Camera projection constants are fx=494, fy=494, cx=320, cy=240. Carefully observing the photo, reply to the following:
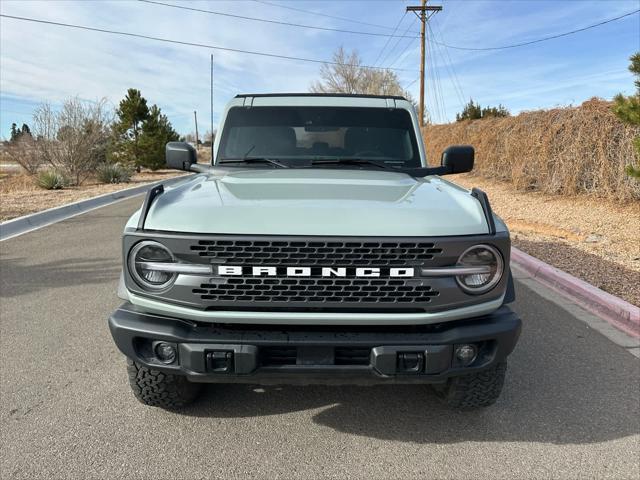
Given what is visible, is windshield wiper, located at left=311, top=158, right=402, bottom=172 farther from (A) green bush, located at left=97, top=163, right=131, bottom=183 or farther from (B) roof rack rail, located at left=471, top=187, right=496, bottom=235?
(A) green bush, located at left=97, top=163, right=131, bottom=183

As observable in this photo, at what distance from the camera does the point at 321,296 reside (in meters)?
2.26

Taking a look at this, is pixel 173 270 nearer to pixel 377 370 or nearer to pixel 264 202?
pixel 264 202

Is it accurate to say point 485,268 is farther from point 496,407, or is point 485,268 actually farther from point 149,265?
point 149,265

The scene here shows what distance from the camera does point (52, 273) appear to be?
5984 millimetres

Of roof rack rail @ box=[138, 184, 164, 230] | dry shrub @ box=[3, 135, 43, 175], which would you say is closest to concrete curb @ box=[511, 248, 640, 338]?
roof rack rail @ box=[138, 184, 164, 230]

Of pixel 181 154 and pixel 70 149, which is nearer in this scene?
pixel 181 154

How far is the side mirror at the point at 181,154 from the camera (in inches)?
148

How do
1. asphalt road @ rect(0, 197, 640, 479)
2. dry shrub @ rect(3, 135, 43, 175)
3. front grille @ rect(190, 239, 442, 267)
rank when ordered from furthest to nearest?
dry shrub @ rect(3, 135, 43, 175) < asphalt road @ rect(0, 197, 640, 479) < front grille @ rect(190, 239, 442, 267)

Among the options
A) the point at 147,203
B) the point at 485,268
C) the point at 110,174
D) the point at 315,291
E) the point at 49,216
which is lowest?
the point at 49,216

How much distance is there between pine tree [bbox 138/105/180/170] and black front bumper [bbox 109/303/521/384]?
2701 centimetres

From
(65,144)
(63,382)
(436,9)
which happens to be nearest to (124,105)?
(65,144)

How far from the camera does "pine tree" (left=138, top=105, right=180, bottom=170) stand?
27797 mm

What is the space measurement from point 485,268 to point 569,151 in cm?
1038

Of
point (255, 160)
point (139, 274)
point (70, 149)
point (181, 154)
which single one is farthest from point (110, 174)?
point (139, 274)
